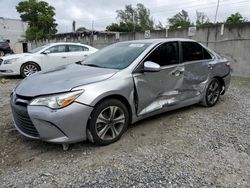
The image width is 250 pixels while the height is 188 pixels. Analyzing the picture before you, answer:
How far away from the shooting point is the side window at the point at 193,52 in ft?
14.1

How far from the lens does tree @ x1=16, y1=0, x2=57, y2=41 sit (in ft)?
122

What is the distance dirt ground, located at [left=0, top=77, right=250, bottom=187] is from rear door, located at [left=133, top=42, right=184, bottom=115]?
1.31 ft

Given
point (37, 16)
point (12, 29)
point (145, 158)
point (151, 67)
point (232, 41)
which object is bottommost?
point (145, 158)

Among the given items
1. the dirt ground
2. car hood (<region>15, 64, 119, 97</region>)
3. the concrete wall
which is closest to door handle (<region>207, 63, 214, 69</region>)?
the dirt ground

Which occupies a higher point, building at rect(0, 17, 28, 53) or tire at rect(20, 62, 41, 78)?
building at rect(0, 17, 28, 53)

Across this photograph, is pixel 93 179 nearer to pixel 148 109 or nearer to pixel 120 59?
pixel 148 109

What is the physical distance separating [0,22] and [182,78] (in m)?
48.9

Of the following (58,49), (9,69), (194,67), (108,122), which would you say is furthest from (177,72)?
(9,69)

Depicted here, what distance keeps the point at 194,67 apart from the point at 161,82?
3.11ft

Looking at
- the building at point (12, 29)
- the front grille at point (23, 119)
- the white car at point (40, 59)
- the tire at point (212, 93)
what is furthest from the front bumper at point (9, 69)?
the building at point (12, 29)

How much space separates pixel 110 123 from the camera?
3.17m

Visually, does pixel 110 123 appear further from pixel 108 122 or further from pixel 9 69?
pixel 9 69

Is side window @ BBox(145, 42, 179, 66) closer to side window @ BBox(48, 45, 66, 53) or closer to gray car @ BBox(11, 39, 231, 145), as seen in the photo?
gray car @ BBox(11, 39, 231, 145)

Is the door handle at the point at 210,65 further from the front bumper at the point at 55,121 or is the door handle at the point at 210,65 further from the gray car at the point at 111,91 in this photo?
the front bumper at the point at 55,121
